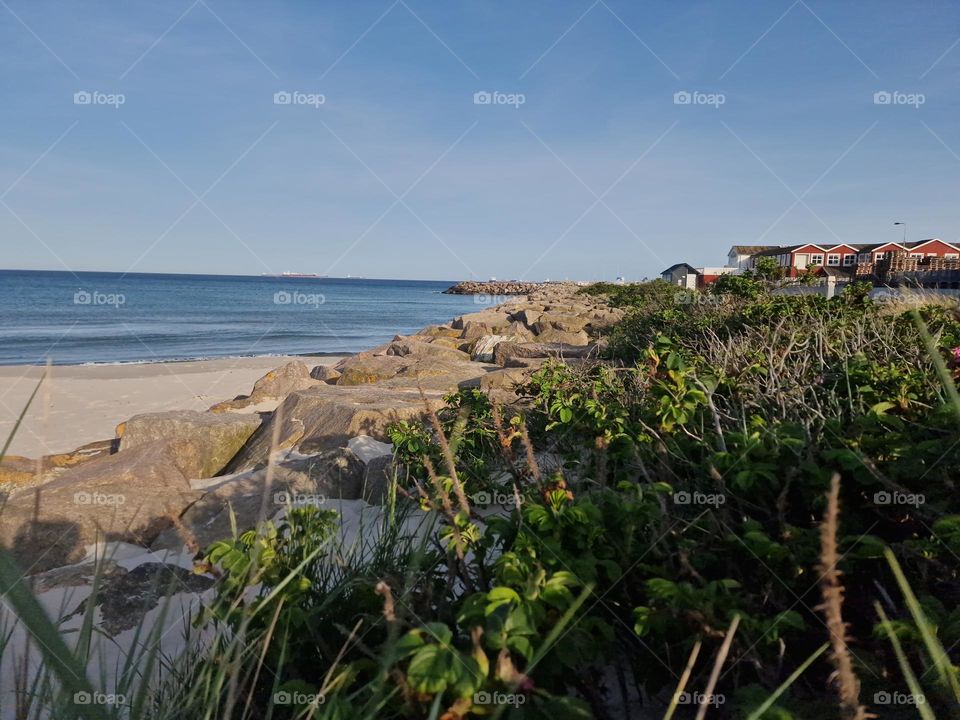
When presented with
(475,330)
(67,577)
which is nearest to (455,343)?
(475,330)

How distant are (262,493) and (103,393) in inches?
420

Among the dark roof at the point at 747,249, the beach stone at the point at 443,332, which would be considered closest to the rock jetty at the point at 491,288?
the dark roof at the point at 747,249

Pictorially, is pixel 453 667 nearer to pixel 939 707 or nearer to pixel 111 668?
pixel 939 707

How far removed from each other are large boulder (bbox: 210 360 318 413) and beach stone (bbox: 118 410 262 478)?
94.7 inches

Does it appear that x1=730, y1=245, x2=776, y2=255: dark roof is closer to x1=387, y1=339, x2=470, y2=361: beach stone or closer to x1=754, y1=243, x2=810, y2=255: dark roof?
x1=754, y1=243, x2=810, y2=255: dark roof

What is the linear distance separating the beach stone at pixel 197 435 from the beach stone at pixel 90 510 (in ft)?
4.04

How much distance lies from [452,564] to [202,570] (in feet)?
2.54

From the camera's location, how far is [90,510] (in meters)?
4.88

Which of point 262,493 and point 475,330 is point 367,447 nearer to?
point 262,493

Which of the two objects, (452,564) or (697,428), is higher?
(697,428)

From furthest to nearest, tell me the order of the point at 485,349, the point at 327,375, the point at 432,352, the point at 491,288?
1. the point at 491,288
2. the point at 485,349
3. the point at 432,352
4. the point at 327,375

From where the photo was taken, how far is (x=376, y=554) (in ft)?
9.01

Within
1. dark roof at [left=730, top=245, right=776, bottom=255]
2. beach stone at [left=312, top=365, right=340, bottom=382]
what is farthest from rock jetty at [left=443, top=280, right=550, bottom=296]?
beach stone at [left=312, top=365, right=340, bottom=382]

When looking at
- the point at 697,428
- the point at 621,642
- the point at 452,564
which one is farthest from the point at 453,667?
the point at 697,428
